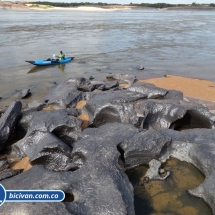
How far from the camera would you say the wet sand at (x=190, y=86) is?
11.2 meters

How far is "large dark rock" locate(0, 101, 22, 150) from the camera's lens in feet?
22.7

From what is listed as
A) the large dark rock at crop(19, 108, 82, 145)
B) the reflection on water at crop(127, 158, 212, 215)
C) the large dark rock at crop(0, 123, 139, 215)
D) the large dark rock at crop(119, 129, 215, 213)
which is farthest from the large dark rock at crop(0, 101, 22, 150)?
the reflection on water at crop(127, 158, 212, 215)

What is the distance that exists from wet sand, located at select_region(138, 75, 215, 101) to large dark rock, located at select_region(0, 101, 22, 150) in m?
7.22

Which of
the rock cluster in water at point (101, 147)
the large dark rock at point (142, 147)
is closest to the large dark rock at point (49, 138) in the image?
the rock cluster in water at point (101, 147)

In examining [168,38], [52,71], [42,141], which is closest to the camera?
[42,141]

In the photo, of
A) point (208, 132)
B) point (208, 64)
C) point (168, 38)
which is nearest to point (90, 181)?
point (208, 132)

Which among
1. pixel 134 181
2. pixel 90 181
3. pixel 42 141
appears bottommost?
pixel 134 181

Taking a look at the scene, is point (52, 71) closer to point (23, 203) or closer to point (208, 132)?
point (208, 132)

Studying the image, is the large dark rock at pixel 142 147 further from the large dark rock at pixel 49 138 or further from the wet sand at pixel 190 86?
the wet sand at pixel 190 86

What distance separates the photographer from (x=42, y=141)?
20.4ft

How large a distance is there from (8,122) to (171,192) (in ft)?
15.6

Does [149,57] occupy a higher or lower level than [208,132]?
lower

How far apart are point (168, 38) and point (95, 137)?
25.8m

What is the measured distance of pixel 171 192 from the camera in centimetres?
523
